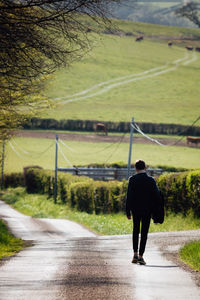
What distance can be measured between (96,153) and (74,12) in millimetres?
46998

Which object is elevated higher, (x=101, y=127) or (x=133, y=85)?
(x=133, y=85)

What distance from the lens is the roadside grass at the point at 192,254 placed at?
8234 mm

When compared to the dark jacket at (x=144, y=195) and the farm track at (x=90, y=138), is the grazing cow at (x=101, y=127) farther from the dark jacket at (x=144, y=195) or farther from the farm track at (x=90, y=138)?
the dark jacket at (x=144, y=195)

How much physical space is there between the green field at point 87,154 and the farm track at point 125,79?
2741 centimetres

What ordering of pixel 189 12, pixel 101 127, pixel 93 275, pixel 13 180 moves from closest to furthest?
pixel 93 275 → pixel 13 180 → pixel 101 127 → pixel 189 12

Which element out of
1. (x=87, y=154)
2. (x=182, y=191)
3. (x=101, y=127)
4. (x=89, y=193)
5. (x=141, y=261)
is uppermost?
(x=101, y=127)

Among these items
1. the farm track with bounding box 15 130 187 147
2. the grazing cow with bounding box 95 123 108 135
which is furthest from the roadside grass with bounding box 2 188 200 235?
the grazing cow with bounding box 95 123 108 135

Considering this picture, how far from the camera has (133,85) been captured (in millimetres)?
99750

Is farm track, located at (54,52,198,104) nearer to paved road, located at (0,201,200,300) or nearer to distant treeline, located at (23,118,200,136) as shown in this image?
distant treeline, located at (23,118,200,136)

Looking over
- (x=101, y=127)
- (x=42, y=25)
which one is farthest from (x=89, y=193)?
(x=101, y=127)

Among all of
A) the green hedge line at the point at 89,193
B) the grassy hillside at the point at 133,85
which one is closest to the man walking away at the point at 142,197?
the green hedge line at the point at 89,193

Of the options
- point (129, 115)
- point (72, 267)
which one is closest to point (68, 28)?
point (72, 267)

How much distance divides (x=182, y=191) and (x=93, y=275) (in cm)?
865

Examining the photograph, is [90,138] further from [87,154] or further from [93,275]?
[93,275]
